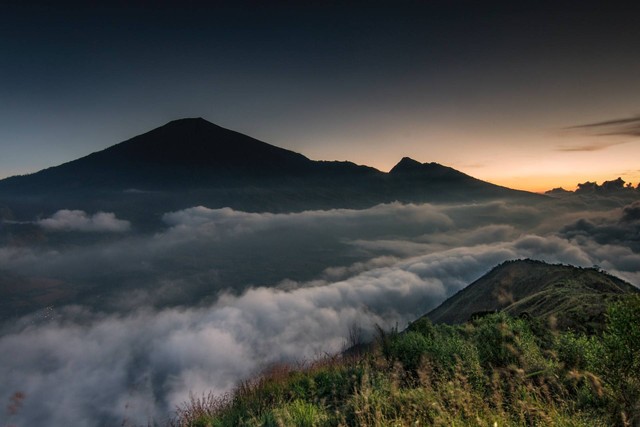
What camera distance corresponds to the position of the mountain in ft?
70.3

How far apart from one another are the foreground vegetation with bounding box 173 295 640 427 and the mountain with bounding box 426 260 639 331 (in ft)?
39.0

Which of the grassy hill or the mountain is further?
the mountain

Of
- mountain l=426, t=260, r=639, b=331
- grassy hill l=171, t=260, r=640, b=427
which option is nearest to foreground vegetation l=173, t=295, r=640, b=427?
grassy hill l=171, t=260, r=640, b=427

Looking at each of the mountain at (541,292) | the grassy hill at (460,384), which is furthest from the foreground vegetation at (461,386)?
the mountain at (541,292)

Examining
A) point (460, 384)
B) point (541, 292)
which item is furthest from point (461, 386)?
point (541, 292)

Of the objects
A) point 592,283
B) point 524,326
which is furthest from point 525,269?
point 524,326

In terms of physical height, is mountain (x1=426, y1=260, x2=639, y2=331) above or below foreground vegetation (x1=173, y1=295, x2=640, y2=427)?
below

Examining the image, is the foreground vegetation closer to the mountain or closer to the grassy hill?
the grassy hill

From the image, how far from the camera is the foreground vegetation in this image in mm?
4637

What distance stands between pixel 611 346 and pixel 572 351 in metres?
3.28

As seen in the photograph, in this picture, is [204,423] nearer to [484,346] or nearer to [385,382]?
[385,382]

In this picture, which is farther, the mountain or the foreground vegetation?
the mountain

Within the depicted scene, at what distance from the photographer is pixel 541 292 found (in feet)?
142

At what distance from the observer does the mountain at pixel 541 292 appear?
2144 centimetres
